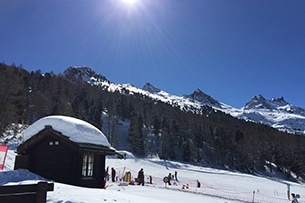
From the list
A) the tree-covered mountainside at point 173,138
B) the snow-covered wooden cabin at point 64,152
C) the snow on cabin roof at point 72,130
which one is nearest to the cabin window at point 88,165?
the snow-covered wooden cabin at point 64,152

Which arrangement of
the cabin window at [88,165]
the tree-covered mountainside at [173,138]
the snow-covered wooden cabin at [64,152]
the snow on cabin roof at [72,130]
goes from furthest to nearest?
the tree-covered mountainside at [173,138] < the cabin window at [88,165] < the snow on cabin roof at [72,130] < the snow-covered wooden cabin at [64,152]

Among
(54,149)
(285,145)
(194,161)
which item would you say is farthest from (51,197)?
(285,145)

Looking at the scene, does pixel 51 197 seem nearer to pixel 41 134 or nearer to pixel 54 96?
pixel 41 134

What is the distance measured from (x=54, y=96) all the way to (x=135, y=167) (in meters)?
44.4

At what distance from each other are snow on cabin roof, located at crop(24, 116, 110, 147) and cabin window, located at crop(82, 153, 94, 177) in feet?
2.70

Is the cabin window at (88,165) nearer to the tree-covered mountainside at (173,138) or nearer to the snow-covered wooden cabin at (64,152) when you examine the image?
the snow-covered wooden cabin at (64,152)

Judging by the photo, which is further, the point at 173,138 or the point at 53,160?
→ the point at 173,138

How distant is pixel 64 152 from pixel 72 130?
1.23m

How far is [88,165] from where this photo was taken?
15.8m

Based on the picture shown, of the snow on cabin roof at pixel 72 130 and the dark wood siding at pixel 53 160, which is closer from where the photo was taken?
the dark wood siding at pixel 53 160

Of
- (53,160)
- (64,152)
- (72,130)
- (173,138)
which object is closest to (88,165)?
(64,152)

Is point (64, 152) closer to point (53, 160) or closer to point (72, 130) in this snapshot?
point (53, 160)

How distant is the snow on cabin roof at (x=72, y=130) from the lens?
14914mm

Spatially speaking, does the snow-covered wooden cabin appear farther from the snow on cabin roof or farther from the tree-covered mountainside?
the tree-covered mountainside
